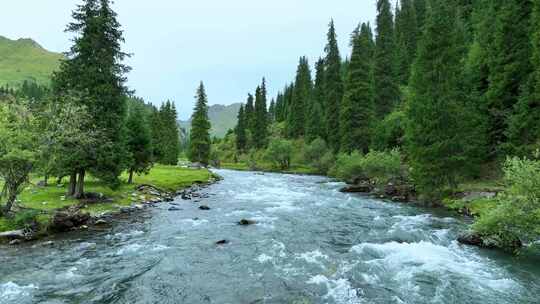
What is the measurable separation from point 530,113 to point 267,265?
2803 centimetres

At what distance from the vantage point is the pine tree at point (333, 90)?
79088 millimetres

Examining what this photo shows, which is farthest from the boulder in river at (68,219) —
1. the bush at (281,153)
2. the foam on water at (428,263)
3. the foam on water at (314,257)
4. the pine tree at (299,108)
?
the pine tree at (299,108)

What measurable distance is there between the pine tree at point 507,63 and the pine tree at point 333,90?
40.5 meters

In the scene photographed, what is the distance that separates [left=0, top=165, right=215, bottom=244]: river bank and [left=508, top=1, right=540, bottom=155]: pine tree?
109 feet

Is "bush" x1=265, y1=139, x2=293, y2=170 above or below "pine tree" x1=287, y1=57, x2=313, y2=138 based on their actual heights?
below

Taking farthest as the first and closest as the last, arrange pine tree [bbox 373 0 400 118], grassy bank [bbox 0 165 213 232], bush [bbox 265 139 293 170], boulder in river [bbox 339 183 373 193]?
1. bush [bbox 265 139 293 170]
2. pine tree [bbox 373 0 400 118]
3. boulder in river [bbox 339 183 373 193]
4. grassy bank [bbox 0 165 213 232]

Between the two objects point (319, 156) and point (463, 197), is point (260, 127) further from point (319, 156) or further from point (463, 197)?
point (463, 197)

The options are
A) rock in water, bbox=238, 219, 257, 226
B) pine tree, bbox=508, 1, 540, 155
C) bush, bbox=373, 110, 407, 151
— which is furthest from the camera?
bush, bbox=373, 110, 407, 151

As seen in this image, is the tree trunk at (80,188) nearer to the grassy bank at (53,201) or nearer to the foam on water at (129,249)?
the grassy bank at (53,201)

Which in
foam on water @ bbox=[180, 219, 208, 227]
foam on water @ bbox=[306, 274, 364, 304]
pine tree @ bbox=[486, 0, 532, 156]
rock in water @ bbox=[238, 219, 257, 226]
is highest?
pine tree @ bbox=[486, 0, 532, 156]

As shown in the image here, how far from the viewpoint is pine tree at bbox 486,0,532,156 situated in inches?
1345

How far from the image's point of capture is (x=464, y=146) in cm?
3241

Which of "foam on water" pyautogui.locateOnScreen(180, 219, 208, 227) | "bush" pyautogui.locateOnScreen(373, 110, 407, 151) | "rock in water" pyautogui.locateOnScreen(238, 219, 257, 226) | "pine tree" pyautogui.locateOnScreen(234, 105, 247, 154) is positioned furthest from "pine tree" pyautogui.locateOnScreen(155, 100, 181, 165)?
"rock in water" pyautogui.locateOnScreen(238, 219, 257, 226)

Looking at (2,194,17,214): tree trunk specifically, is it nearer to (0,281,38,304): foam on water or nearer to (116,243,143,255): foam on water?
(116,243,143,255): foam on water
